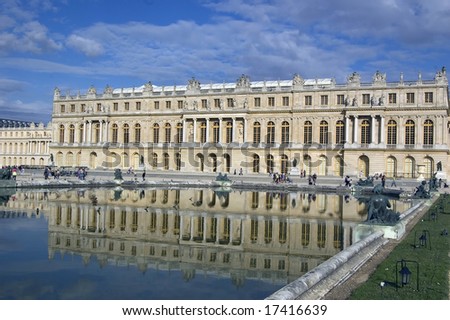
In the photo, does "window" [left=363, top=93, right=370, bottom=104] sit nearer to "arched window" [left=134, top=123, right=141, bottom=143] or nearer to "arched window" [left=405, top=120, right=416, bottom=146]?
"arched window" [left=405, top=120, right=416, bottom=146]

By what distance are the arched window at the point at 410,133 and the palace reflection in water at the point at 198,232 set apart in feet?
107

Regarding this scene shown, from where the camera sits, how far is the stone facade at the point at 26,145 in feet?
366

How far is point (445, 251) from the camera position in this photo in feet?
46.7

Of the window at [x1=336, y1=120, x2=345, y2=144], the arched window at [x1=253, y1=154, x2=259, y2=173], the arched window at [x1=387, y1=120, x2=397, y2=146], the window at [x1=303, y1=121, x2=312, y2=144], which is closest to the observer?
the arched window at [x1=387, y1=120, x2=397, y2=146]

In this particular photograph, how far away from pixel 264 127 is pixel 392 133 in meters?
16.5

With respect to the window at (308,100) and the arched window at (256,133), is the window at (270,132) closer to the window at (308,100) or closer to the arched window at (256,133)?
the arched window at (256,133)

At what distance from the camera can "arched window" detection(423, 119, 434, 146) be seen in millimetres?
57938

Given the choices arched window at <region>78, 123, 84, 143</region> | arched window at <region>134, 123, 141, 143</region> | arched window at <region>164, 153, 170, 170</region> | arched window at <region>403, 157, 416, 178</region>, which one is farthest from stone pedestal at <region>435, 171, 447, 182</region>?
arched window at <region>78, 123, 84, 143</region>

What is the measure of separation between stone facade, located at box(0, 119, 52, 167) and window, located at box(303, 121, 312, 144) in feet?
217

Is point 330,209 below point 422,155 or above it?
below

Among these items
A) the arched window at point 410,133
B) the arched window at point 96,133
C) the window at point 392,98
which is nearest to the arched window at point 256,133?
the window at point 392,98
